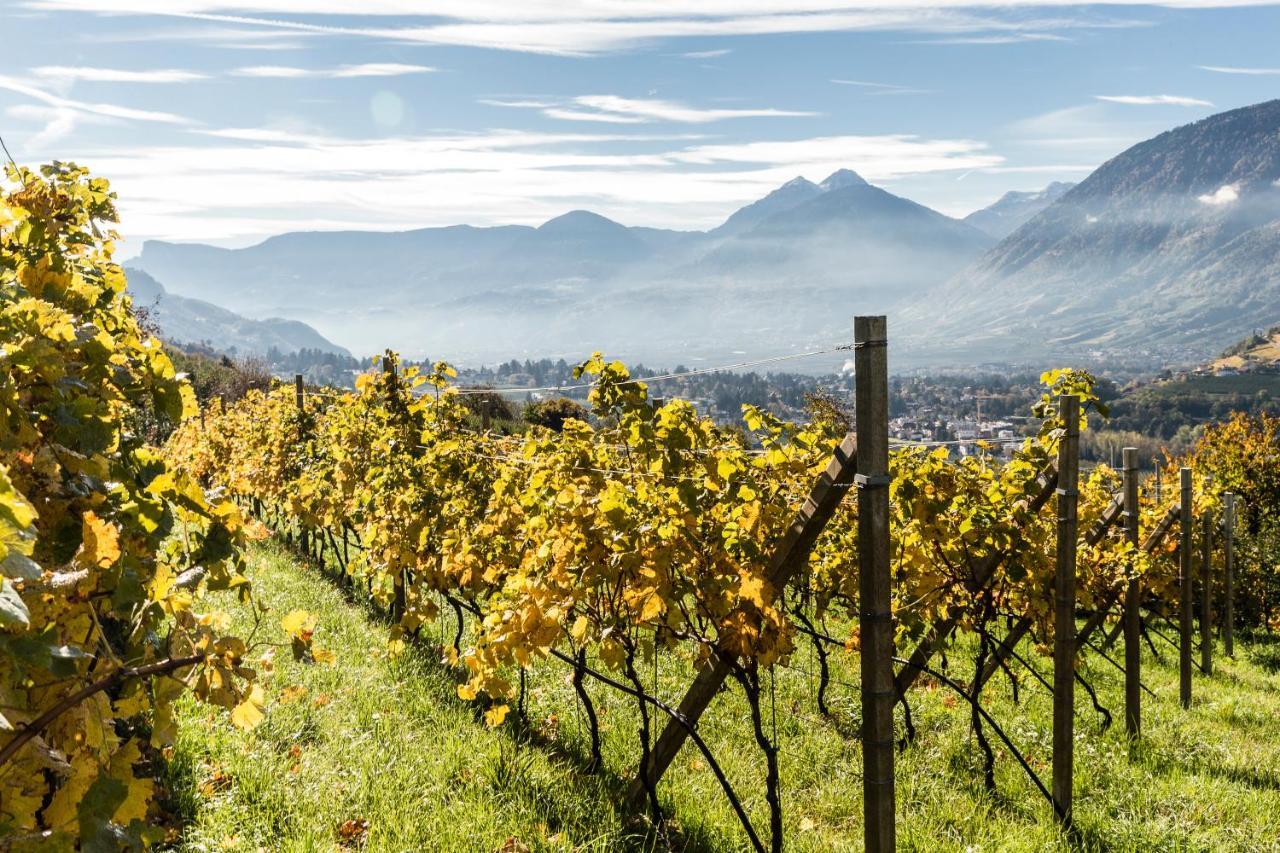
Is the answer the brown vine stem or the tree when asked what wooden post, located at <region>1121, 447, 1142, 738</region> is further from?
the tree

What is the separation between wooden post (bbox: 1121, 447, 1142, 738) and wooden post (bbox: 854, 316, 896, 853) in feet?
15.4

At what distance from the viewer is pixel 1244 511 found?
21.7 meters

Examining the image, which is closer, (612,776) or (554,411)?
(612,776)

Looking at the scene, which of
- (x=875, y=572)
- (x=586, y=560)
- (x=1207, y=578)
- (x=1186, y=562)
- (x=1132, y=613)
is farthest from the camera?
(x=1207, y=578)

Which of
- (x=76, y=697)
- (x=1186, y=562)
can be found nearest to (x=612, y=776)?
(x=76, y=697)

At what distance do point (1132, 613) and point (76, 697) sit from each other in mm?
8456

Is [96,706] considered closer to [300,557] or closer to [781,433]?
[781,433]

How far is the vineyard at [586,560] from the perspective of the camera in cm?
204

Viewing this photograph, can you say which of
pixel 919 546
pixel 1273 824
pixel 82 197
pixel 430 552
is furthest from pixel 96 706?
pixel 1273 824

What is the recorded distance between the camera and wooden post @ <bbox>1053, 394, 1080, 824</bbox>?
536 cm

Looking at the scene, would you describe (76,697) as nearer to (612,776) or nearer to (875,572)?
(875,572)

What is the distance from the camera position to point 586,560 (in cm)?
465

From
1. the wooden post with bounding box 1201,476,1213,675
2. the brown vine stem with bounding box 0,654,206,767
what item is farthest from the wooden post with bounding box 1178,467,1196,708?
the brown vine stem with bounding box 0,654,206,767

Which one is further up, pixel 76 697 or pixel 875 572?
pixel 76 697
